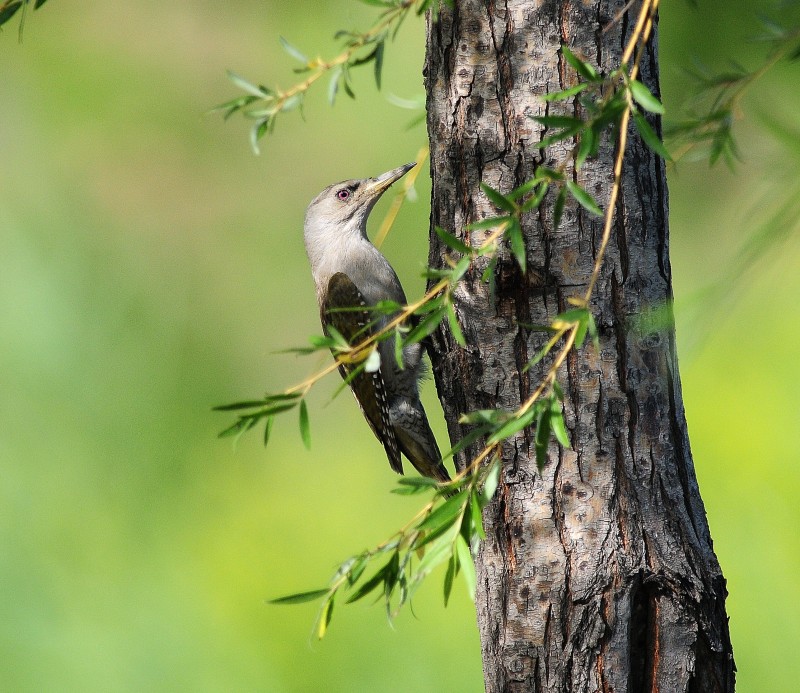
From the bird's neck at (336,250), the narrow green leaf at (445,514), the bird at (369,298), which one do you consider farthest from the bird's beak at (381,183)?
the narrow green leaf at (445,514)

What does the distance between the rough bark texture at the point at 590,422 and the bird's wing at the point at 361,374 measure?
143cm

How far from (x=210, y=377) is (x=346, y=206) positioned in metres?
2.82

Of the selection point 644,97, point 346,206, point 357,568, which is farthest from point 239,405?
point 346,206

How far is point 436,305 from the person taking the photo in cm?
142

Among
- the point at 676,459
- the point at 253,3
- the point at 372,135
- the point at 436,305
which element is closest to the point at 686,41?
the point at 372,135

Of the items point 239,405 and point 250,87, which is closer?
point 239,405

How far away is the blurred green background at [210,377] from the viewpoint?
4.43 meters

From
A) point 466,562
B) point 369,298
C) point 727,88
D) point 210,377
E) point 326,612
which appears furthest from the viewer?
point 210,377

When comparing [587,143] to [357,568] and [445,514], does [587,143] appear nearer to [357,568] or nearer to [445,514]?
[445,514]

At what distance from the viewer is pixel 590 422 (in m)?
1.76

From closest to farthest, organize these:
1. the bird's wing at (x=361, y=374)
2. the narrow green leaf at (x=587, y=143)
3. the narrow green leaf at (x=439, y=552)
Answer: the narrow green leaf at (x=587, y=143) → the narrow green leaf at (x=439, y=552) → the bird's wing at (x=361, y=374)

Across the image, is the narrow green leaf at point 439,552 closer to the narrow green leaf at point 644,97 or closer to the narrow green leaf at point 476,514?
the narrow green leaf at point 476,514

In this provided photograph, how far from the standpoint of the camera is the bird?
322cm

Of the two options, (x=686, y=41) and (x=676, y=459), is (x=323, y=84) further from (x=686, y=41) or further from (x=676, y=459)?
(x=676, y=459)
